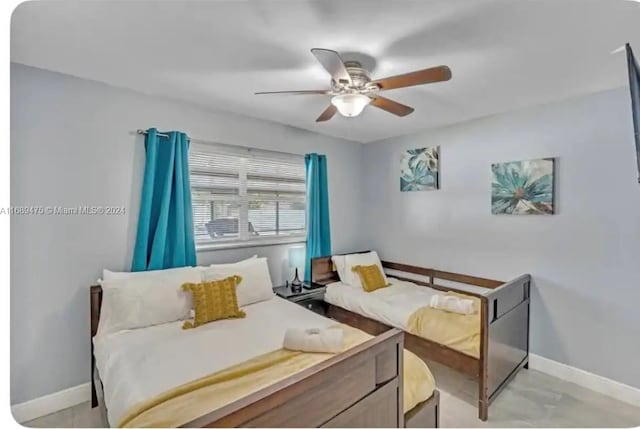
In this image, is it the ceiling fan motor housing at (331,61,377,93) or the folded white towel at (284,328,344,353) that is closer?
the folded white towel at (284,328,344,353)

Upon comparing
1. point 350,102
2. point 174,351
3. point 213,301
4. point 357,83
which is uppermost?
point 357,83

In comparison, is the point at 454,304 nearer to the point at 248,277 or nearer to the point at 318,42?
the point at 248,277

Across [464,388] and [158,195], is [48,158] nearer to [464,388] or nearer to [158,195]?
[158,195]

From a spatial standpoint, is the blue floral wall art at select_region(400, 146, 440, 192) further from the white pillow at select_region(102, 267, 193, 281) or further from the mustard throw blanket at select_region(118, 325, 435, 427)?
the white pillow at select_region(102, 267, 193, 281)

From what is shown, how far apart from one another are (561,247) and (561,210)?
0.32 m

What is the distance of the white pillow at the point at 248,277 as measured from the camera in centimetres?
265

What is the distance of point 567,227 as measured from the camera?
2.70 metres

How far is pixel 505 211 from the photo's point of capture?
3.04 meters

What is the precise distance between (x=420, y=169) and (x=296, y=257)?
1828 mm

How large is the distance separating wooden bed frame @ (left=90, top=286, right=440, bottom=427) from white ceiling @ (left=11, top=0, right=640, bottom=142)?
1.59m

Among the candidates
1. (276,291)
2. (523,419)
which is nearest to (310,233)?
(276,291)

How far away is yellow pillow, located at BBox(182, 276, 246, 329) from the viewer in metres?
2.30

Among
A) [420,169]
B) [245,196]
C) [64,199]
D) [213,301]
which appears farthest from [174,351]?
[420,169]

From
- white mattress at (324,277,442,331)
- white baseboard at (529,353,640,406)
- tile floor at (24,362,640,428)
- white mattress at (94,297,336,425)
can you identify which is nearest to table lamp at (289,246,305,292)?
white mattress at (324,277,442,331)
